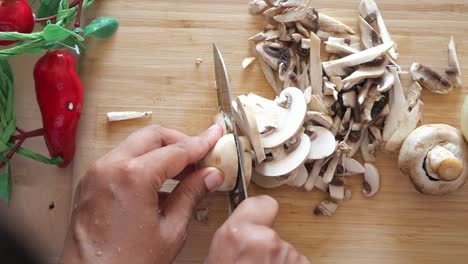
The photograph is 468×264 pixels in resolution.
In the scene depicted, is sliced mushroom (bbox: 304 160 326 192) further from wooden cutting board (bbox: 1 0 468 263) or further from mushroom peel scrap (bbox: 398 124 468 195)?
mushroom peel scrap (bbox: 398 124 468 195)

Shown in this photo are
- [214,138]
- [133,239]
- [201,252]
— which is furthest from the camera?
[201,252]

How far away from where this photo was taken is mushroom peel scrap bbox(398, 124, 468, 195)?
138cm

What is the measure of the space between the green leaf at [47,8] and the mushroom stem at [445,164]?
108 cm

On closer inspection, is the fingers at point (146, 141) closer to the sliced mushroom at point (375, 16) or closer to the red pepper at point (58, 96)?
the red pepper at point (58, 96)

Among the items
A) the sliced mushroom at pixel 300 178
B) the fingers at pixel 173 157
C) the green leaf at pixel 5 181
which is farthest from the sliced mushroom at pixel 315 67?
the green leaf at pixel 5 181

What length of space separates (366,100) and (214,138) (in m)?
0.43

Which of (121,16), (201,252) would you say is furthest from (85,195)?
(121,16)

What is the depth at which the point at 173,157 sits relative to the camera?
48.6 inches

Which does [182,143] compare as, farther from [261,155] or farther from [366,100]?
[366,100]

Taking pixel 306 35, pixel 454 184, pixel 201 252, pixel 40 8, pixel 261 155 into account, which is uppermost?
pixel 40 8

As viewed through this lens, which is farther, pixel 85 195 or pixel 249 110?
pixel 249 110

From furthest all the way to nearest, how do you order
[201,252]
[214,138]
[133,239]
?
[201,252]
[214,138]
[133,239]

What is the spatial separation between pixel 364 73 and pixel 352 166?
25 cm

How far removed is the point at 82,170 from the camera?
148 centimetres
